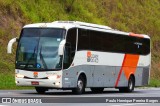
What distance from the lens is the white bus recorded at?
27906 millimetres

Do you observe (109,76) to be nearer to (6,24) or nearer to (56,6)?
(6,24)

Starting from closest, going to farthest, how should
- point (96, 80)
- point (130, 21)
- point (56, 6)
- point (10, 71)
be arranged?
point (96, 80), point (10, 71), point (56, 6), point (130, 21)

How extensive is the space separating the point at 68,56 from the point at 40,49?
1462 millimetres

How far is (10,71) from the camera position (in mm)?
38594

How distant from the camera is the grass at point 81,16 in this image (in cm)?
4138

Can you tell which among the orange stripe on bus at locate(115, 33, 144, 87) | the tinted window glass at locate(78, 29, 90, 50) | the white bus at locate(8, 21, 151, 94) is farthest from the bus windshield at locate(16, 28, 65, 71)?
the orange stripe on bus at locate(115, 33, 144, 87)

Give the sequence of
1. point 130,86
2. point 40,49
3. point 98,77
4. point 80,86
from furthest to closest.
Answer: point 130,86
point 98,77
point 80,86
point 40,49

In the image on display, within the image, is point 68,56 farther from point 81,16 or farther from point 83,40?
point 81,16

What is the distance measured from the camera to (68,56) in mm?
28531

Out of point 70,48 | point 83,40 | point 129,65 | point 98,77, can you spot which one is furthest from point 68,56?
point 129,65

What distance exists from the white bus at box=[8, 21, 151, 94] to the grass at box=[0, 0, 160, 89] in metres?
5.27

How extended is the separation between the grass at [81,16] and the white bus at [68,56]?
5.27 meters

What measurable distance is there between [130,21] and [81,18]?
32.9 feet

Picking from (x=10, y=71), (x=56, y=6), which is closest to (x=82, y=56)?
(x=10, y=71)
